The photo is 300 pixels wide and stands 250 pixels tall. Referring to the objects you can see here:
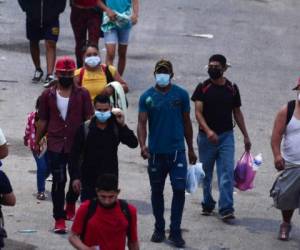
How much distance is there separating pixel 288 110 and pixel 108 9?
6191mm

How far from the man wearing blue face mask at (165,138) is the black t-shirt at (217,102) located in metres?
0.70

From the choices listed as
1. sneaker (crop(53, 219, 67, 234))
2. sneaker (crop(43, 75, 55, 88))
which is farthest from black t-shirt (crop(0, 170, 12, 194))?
sneaker (crop(43, 75, 55, 88))

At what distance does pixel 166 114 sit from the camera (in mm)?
11641

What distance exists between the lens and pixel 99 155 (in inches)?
434

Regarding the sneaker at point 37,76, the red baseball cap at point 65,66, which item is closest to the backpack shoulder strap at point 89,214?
the red baseball cap at point 65,66

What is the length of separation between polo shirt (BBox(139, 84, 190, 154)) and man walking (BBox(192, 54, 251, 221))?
2.24ft

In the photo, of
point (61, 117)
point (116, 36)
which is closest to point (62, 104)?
point (61, 117)

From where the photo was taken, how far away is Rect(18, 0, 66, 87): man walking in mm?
17594

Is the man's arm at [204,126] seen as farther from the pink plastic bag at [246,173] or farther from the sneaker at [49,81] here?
the sneaker at [49,81]

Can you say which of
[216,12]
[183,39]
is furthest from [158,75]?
[216,12]

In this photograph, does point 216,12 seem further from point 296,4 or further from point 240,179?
point 240,179

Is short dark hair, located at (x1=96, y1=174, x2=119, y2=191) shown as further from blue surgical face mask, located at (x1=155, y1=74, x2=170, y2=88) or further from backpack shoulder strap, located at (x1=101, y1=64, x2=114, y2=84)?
backpack shoulder strap, located at (x1=101, y1=64, x2=114, y2=84)

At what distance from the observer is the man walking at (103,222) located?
29.4 feet

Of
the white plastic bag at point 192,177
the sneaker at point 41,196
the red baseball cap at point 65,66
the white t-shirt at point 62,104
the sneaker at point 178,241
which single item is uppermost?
the red baseball cap at point 65,66
